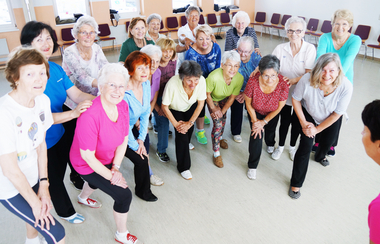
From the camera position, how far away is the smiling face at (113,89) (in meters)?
1.90

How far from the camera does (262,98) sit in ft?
9.36

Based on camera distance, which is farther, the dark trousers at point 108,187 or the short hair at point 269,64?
the short hair at point 269,64

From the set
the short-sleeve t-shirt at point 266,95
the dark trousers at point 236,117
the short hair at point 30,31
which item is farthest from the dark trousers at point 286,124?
the short hair at point 30,31

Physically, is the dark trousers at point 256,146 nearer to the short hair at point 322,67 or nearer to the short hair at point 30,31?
the short hair at point 322,67

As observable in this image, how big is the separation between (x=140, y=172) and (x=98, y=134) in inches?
28.0

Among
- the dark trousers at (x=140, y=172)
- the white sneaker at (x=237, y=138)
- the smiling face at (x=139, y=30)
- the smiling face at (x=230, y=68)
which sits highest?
the smiling face at (x=139, y=30)

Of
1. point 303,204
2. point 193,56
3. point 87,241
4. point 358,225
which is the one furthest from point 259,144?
point 87,241

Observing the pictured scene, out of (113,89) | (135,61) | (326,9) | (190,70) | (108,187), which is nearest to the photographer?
(113,89)

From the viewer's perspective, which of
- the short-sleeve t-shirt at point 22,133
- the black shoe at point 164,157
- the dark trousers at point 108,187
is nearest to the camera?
the short-sleeve t-shirt at point 22,133

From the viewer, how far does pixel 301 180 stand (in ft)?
8.86

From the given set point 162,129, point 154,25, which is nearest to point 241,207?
point 162,129

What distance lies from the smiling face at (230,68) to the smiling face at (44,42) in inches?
67.2

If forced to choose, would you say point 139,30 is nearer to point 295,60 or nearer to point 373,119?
point 295,60

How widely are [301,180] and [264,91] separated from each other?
97cm
